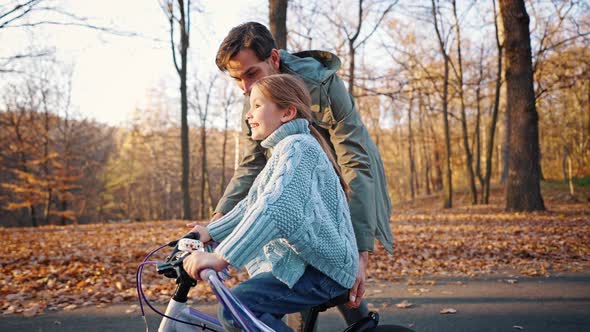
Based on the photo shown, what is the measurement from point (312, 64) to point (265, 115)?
0.73 meters

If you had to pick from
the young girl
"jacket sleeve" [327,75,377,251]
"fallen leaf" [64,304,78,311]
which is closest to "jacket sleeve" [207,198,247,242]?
the young girl

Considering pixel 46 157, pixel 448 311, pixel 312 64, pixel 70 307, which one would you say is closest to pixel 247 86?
pixel 312 64

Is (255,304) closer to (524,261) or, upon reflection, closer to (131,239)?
(524,261)

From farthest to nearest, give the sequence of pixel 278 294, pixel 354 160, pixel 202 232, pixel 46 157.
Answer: pixel 46 157 < pixel 354 160 < pixel 202 232 < pixel 278 294

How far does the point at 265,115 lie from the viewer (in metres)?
2.03

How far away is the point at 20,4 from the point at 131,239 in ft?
18.8

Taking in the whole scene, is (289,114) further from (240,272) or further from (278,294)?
(240,272)

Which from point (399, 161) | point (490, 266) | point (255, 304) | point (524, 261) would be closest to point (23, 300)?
point (255, 304)

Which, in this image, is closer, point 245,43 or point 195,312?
point 195,312

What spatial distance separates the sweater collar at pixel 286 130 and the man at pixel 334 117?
461mm

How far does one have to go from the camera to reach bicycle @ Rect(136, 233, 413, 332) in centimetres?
161

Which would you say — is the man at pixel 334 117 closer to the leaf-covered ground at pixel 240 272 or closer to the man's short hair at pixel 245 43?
the man's short hair at pixel 245 43

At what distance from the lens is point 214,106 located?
114ft

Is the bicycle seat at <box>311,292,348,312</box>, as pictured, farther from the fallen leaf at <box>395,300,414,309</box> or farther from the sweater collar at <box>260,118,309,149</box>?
the fallen leaf at <box>395,300,414,309</box>
